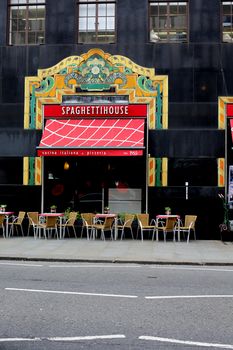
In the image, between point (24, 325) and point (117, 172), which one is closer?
point (24, 325)

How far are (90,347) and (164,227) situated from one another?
11747 mm

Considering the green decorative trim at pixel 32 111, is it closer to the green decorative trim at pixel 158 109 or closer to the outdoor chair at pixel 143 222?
the green decorative trim at pixel 158 109

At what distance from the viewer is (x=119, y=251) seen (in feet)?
48.2

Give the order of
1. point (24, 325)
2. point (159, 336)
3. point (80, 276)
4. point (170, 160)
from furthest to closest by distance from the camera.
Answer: point (170, 160) → point (80, 276) → point (24, 325) → point (159, 336)

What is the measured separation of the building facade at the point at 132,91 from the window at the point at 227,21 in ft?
0.12

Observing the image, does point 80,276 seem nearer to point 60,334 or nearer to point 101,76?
point 60,334

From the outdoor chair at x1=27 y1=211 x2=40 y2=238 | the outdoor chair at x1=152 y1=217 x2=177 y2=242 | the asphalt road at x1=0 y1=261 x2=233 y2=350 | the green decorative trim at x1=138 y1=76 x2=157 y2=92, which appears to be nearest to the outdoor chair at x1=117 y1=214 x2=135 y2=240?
the outdoor chair at x1=152 y1=217 x2=177 y2=242

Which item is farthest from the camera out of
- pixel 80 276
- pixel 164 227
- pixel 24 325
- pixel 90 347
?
pixel 164 227

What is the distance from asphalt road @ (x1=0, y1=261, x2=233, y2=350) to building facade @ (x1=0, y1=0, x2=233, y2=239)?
7.15 m

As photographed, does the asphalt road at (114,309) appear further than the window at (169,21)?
No

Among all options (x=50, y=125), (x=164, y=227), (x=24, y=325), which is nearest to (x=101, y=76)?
(x=50, y=125)

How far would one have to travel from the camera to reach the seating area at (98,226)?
17.4 metres

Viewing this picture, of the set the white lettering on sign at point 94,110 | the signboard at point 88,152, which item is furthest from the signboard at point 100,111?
the signboard at point 88,152

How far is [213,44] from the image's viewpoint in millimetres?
18656
